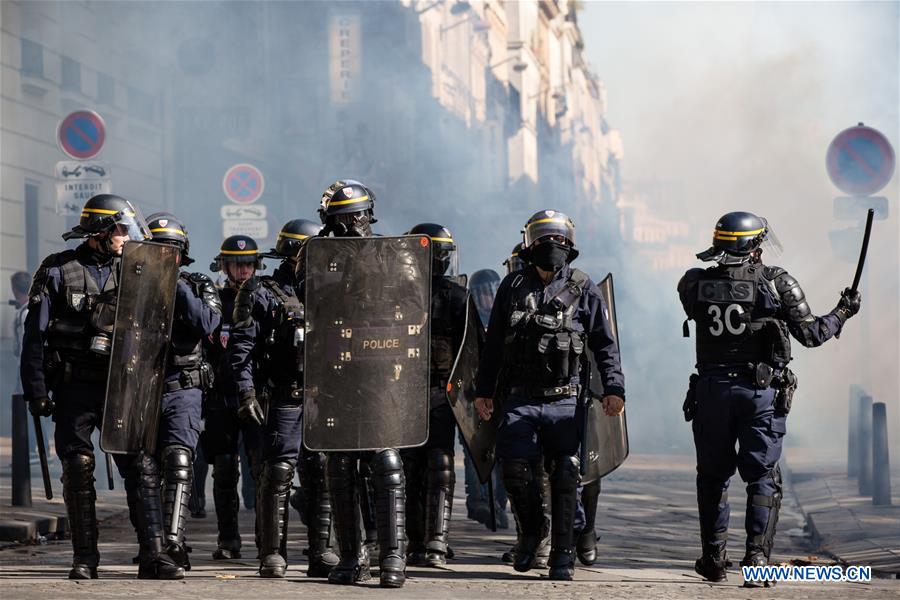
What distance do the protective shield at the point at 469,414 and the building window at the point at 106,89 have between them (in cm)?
1866

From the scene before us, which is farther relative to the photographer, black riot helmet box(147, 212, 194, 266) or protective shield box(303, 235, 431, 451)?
black riot helmet box(147, 212, 194, 266)

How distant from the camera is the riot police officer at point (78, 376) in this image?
6457 millimetres

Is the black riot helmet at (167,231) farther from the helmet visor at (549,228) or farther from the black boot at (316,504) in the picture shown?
the helmet visor at (549,228)

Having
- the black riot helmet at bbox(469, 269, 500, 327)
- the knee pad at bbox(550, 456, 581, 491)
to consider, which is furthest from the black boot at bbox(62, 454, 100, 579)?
the black riot helmet at bbox(469, 269, 500, 327)

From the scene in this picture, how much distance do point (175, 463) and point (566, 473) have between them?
1663 mm

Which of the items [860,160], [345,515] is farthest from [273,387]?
[860,160]

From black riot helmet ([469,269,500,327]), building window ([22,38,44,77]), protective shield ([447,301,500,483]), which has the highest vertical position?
building window ([22,38,44,77])

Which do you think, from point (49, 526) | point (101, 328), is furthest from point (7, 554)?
point (101, 328)

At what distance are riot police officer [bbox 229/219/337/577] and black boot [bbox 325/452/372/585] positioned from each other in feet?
1.35

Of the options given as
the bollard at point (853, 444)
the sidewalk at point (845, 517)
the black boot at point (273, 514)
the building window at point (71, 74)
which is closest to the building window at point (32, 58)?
the building window at point (71, 74)

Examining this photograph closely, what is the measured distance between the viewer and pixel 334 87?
1312 inches

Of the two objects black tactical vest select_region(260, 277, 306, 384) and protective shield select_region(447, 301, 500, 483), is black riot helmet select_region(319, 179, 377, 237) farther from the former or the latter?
protective shield select_region(447, 301, 500, 483)

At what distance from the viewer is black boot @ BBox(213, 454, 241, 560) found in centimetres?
770

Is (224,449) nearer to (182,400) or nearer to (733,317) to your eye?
(182,400)
